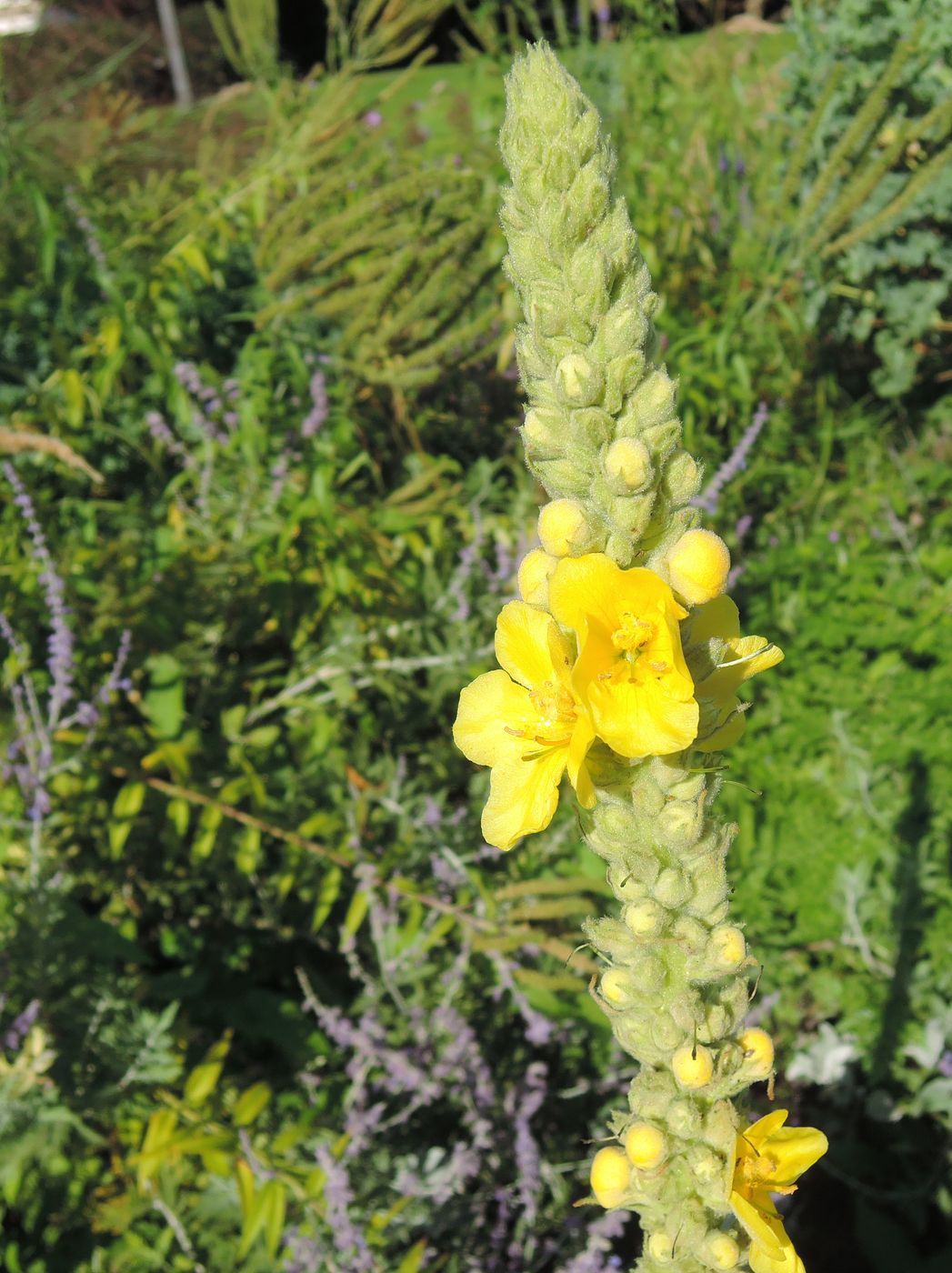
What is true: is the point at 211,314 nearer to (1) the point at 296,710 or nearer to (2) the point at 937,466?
(1) the point at 296,710

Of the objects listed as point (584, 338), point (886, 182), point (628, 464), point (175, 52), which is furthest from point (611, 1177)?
point (175, 52)

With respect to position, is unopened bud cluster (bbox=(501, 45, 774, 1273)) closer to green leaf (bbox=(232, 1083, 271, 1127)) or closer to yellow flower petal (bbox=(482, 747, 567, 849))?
yellow flower petal (bbox=(482, 747, 567, 849))

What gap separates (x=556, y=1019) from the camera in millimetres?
2510

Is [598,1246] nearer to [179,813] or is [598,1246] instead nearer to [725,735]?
[179,813]

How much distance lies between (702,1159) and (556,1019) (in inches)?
55.9

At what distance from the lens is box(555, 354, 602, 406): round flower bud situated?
99cm

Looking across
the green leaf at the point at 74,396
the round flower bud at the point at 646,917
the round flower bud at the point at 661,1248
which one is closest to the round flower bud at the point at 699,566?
the round flower bud at the point at 646,917

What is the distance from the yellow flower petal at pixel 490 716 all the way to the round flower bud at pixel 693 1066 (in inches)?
13.7

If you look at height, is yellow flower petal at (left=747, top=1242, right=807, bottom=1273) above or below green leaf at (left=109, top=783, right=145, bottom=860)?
above

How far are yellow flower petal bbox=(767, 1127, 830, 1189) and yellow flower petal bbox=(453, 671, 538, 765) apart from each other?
0.53 meters

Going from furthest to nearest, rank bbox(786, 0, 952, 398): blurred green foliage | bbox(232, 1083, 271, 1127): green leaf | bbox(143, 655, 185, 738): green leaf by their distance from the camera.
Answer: bbox(786, 0, 952, 398): blurred green foliage
bbox(143, 655, 185, 738): green leaf
bbox(232, 1083, 271, 1127): green leaf

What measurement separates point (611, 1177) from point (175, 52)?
43.8ft

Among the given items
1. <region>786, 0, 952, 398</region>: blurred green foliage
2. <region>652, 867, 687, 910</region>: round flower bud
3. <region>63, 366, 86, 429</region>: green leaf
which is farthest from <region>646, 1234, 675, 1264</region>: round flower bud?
<region>786, 0, 952, 398</region>: blurred green foliage

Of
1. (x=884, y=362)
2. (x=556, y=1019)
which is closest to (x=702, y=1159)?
(x=556, y=1019)
